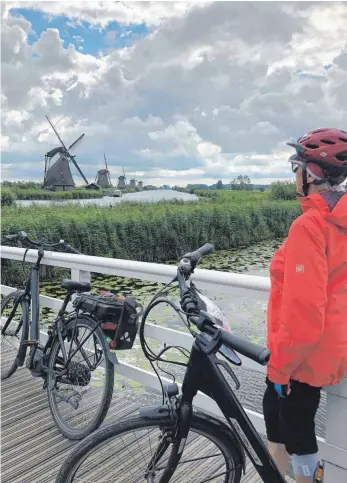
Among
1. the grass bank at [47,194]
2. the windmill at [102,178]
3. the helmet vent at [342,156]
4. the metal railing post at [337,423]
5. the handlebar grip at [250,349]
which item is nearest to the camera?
the handlebar grip at [250,349]

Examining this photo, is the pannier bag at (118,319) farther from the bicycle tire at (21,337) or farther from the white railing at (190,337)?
the bicycle tire at (21,337)

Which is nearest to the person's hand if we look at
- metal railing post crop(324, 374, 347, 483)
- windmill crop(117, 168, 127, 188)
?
metal railing post crop(324, 374, 347, 483)

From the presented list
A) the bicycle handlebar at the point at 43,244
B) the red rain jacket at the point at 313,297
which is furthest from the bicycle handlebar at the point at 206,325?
the bicycle handlebar at the point at 43,244

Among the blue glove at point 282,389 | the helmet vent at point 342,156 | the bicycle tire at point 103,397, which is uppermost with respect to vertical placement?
the helmet vent at point 342,156

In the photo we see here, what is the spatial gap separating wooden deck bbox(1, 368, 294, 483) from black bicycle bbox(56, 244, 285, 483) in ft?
1.58

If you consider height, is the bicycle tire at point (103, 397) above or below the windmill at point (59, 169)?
below

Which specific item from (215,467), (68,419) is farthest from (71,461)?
(68,419)

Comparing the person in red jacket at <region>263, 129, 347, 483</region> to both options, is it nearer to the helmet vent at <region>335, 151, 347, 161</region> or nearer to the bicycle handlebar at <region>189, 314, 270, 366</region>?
the helmet vent at <region>335, 151, 347, 161</region>

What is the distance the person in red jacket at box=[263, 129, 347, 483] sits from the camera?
1.34 meters

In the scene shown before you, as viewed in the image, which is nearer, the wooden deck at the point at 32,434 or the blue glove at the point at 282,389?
the blue glove at the point at 282,389

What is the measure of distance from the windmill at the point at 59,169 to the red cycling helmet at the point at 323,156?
44.1m

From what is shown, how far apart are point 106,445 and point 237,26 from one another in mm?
3300

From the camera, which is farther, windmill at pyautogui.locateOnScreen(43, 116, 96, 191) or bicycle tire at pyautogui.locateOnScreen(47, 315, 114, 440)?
windmill at pyautogui.locateOnScreen(43, 116, 96, 191)

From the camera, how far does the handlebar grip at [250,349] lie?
114cm
